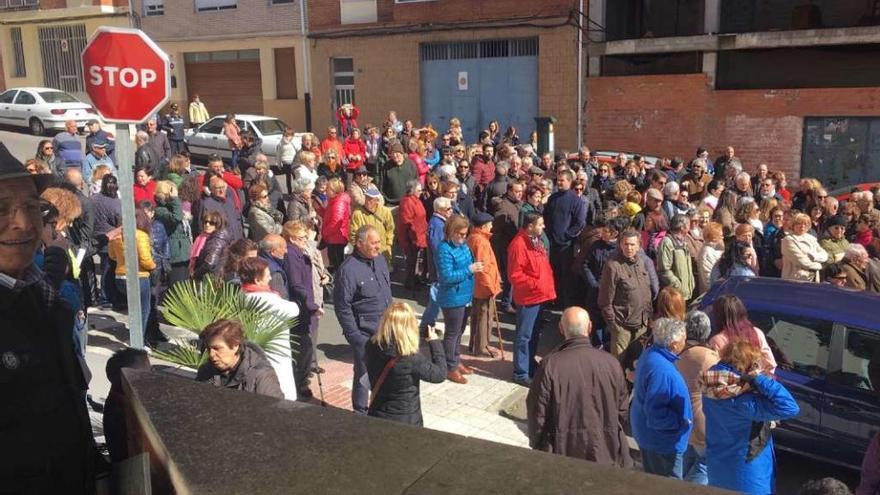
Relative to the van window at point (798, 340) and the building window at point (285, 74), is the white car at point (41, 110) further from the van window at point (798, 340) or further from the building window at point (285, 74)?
the van window at point (798, 340)

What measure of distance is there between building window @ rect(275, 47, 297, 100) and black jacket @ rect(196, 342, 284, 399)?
23965 mm

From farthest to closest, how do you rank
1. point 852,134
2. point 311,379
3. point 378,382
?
1. point 852,134
2. point 311,379
3. point 378,382

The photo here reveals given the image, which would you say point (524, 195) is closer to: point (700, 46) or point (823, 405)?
point (823, 405)

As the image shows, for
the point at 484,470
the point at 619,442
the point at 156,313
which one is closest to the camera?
the point at 484,470

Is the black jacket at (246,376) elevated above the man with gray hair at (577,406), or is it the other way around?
the black jacket at (246,376)

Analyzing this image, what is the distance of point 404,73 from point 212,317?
66.4 ft

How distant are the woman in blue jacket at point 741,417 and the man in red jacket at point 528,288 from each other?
9.82ft

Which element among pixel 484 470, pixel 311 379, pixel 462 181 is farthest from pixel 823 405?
pixel 462 181

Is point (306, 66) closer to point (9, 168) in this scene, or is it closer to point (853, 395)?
point (853, 395)

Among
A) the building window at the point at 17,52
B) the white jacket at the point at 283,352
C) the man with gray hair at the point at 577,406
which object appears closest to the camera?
the man with gray hair at the point at 577,406

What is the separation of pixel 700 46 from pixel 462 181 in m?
10.1

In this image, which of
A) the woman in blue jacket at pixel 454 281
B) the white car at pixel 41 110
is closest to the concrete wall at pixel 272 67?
the white car at pixel 41 110

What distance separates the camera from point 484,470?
1.70 meters

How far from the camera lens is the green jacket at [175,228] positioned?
27.9 feet
